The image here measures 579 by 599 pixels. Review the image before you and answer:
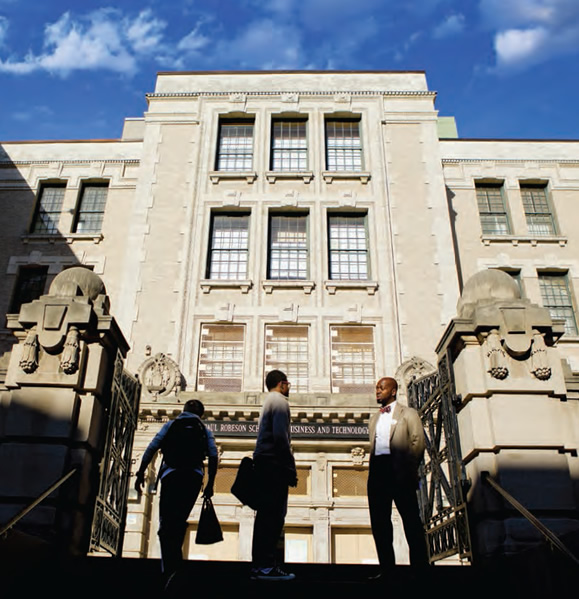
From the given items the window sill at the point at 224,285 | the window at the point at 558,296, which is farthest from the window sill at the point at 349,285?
the window at the point at 558,296

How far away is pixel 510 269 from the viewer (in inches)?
822

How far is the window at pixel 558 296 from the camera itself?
66.8 ft

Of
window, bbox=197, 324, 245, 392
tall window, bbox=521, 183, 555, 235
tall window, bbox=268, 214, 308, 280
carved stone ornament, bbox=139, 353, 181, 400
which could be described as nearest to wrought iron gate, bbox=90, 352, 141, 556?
carved stone ornament, bbox=139, 353, 181, 400

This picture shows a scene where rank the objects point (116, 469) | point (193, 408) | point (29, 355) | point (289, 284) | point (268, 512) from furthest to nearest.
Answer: point (289, 284), point (116, 469), point (29, 355), point (193, 408), point (268, 512)

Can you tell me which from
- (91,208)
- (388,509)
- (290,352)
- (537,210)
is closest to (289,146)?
(91,208)

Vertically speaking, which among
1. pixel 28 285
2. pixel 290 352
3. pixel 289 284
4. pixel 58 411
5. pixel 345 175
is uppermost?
pixel 345 175

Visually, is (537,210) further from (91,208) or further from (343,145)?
(91,208)

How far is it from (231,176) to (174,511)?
15574 millimetres

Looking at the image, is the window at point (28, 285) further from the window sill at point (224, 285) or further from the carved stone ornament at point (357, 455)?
the carved stone ornament at point (357, 455)

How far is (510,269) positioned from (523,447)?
14059 millimetres

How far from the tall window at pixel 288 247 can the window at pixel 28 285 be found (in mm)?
7581

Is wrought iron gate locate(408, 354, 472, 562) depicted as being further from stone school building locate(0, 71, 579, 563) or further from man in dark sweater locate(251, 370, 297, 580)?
stone school building locate(0, 71, 579, 563)

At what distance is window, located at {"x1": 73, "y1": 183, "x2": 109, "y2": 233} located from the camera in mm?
21938

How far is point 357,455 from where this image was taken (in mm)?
16234
